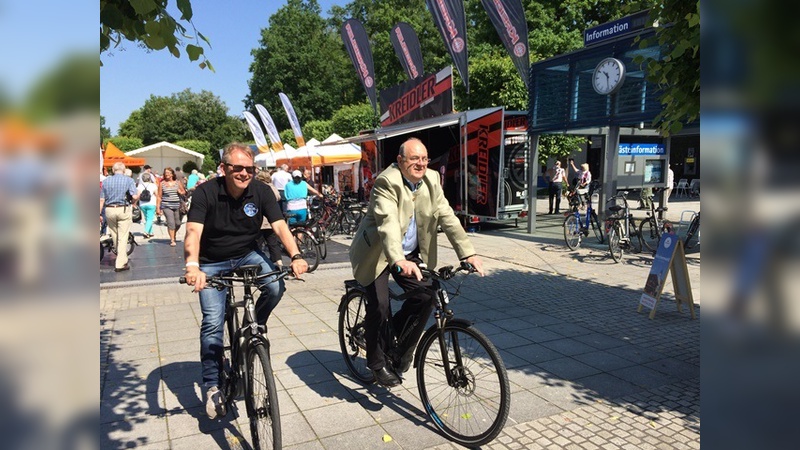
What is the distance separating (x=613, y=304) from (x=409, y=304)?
420cm

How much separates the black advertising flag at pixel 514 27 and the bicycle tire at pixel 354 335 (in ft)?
30.2

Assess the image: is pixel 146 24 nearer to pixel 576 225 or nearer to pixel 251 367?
pixel 251 367

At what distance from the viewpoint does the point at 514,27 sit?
1246 cm

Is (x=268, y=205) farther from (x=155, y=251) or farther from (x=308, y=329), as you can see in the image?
(x=155, y=251)

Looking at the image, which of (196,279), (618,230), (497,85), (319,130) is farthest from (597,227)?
(319,130)

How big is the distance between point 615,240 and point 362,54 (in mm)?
11784

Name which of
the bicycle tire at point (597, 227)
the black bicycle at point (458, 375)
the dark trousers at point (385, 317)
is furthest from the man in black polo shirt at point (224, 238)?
the bicycle tire at point (597, 227)

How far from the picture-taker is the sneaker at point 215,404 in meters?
3.68

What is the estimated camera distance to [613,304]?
714 centimetres

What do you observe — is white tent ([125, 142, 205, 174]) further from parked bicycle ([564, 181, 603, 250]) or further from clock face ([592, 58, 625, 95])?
parked bicycle ([564, 181, 603, 250])
